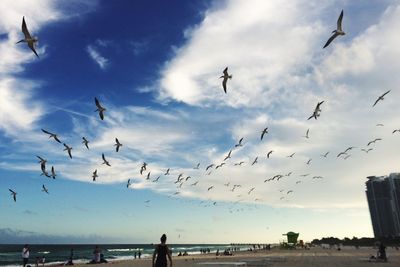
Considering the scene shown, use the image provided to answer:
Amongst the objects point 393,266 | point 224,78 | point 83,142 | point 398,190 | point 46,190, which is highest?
point 398,190

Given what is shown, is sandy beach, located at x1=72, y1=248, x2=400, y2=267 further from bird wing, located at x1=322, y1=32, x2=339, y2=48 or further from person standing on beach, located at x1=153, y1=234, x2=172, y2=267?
bird wing, located at x1=322, y1=32, x2=339, y2=48

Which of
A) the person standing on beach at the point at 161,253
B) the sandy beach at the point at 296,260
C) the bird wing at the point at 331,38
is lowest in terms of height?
the sandy beach at the point at 296,260

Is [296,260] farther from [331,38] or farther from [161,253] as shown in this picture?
[161,253]

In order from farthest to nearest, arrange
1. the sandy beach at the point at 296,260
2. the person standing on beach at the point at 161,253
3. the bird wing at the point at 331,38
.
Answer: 1. the sandy beach at the point at 296,260
2. the bird wing at the point at 331,38
3. the person standing on beach at the point at 161,253

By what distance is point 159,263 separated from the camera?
37.7 feet

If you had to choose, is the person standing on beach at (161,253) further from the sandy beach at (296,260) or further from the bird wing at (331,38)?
the sandy beach at (296,260)

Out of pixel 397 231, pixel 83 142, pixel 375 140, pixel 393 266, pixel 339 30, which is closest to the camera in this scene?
pixel 339 30

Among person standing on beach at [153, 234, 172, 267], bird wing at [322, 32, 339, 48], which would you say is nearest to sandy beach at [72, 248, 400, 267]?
person standing on beach at [153, 234, 172, 267]

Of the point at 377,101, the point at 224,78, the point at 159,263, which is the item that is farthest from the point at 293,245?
the point at 159,263

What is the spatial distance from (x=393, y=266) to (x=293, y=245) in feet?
156

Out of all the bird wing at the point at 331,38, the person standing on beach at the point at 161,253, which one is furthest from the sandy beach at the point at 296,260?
the bird wing at the point at 331,38

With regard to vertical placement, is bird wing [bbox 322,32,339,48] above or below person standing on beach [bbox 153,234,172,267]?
above

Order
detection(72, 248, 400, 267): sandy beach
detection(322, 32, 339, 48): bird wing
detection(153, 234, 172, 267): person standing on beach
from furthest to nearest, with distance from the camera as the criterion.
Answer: detection(72, 248, 400, 267): sandy beach < detection(322, 32, 339, 48): bird wing < detection(153, 234, 172, 267): person standing on beach

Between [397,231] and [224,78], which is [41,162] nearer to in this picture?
[224,78]
